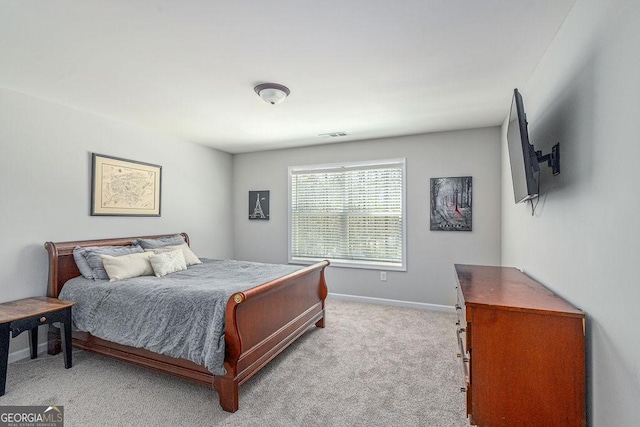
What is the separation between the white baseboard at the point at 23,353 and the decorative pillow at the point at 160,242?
1245mm

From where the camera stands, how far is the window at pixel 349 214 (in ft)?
14.3

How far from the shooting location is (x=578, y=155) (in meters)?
1.59

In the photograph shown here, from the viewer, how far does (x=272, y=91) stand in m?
2.60

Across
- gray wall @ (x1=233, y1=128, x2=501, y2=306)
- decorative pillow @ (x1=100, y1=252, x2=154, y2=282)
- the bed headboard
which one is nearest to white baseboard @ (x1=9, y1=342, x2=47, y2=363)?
the bed headboard

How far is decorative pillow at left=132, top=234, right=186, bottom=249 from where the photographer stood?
3.66 metres

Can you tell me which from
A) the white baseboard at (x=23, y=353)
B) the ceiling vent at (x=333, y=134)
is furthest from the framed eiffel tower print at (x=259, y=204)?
the white baseboard at (x=23, y=353)

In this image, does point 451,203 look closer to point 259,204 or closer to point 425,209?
point 425,209

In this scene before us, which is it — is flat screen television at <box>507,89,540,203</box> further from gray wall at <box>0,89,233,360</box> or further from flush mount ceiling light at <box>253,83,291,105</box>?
gray wall at <box>0,89,233,360</box>

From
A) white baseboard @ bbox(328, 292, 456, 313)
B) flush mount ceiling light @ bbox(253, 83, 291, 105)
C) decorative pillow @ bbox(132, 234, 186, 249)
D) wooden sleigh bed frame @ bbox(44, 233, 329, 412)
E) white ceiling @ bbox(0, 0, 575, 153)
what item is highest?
white ceiling @ bbox(0, 0, 575, 153)

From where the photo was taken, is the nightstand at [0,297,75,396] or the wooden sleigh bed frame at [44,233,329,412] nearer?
the wooden sleigh bed frame at [44,233,329,412]

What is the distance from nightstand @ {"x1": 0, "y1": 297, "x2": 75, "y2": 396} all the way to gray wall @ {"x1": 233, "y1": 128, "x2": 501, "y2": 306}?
114 inches

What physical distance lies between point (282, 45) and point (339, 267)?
131 inches

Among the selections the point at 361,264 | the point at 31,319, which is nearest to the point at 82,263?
the point at 31,319

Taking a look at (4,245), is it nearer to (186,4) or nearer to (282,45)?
(186,4)
